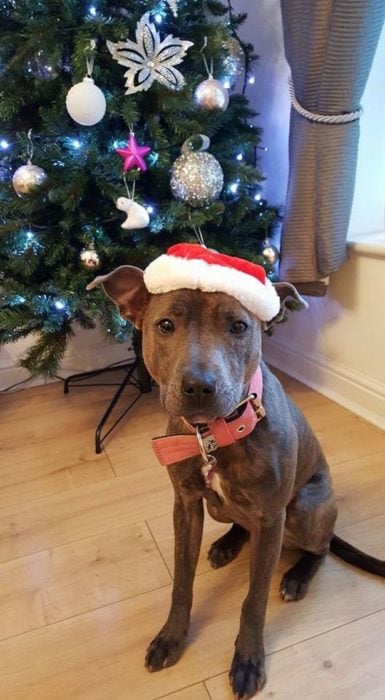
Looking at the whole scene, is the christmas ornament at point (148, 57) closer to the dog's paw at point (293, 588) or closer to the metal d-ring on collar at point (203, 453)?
the metal d-ring on collar at point (203, 453)

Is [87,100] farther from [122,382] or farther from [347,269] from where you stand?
[122,382]

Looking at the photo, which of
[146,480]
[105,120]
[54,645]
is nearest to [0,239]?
[105,120]

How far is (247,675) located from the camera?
106 cm

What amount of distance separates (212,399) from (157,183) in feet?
3.84

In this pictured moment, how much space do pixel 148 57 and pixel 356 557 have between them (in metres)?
1.58

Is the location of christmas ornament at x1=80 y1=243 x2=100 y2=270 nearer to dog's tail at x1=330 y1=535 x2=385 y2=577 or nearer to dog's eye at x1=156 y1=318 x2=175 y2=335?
dog's eye at x1=156 y1=318 x2=175 y2=335

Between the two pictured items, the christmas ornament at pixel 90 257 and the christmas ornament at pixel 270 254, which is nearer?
the christmas ornament at pixel 90 257

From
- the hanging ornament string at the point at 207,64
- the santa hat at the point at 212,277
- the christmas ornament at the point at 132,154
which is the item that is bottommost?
the santa hat at the point at 212,277

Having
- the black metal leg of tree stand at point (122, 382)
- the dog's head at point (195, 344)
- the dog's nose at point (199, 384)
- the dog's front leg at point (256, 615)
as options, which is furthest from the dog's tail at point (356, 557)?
the black metal leg of tree stand at point (122, 382)

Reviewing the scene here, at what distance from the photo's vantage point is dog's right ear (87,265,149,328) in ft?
3.41

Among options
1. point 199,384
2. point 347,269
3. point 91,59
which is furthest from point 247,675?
point 91,59

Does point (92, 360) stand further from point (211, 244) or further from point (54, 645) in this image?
point (54, 645)

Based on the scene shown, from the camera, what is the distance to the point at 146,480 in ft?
5.80

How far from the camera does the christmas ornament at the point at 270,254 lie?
193 centimetres
